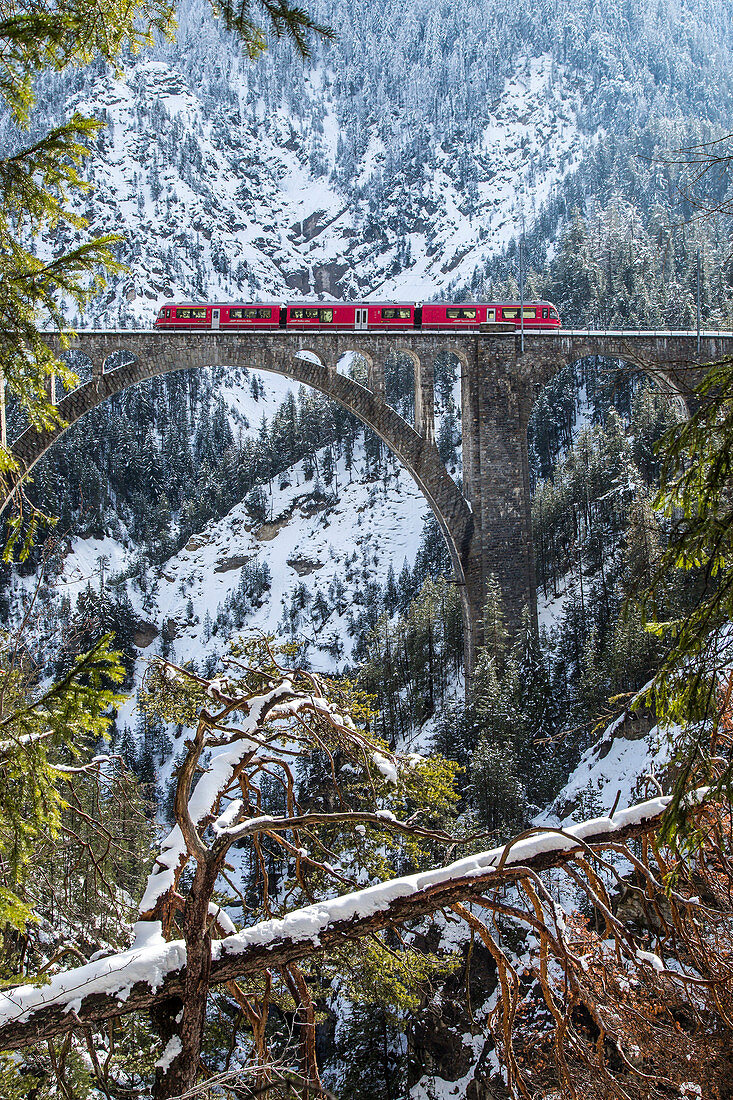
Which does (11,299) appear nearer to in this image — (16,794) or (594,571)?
(16,794)

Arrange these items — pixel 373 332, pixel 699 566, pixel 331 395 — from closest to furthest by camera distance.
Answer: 1. pixel 699 566
2. pixel 373 332
3. pixel 331 395

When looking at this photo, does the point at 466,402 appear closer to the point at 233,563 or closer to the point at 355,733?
the point at 355,733

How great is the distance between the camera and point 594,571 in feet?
128

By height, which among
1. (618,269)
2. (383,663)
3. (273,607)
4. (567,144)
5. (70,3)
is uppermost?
(567,144)

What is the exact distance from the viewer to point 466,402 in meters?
25.0

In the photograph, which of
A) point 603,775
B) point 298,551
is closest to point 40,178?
point 603,775

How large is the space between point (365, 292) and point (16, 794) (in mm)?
181422

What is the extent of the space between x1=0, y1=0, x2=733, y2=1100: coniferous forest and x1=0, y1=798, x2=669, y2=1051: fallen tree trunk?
15 millimetres

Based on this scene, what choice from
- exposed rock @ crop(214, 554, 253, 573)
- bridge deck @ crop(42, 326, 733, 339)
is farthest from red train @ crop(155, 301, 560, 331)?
exposed rock @ crop(214, 554, 253, 573)

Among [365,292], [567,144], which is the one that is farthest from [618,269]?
[567,144]

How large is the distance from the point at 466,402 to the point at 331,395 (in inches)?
163

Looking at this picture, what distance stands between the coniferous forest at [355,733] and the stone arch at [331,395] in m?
1.82

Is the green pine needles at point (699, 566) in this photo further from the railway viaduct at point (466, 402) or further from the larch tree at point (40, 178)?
the railway viaduct at point (466, 402)

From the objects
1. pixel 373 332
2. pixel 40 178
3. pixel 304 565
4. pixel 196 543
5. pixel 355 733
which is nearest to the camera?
pixel 40 178
